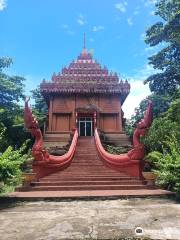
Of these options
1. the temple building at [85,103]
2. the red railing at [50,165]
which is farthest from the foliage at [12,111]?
the red railing at [50,165]

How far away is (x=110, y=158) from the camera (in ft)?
41.5

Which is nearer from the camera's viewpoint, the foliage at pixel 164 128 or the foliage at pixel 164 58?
the foliage at pixel 164 128

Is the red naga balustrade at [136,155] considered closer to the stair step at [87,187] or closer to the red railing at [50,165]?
the stair step at [87,187]

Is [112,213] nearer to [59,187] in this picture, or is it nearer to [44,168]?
[59,187]

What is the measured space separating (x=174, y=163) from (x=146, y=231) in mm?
3479

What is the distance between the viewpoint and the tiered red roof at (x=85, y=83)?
2198 cm

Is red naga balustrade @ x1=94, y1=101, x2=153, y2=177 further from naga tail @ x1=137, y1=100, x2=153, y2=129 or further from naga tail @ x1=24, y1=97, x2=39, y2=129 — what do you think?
naga tail @ x1=24, y1=97, x2=39, y2=129

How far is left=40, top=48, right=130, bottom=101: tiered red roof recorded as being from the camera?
72.1 ft

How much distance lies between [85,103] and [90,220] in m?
17.7

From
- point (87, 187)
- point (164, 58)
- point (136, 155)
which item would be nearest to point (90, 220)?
point (87, 187)

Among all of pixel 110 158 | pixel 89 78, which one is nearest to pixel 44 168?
Result: pixel 110 158

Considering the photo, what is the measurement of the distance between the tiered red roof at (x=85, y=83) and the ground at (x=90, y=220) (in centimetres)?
1574

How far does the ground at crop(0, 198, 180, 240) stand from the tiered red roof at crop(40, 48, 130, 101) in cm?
1574

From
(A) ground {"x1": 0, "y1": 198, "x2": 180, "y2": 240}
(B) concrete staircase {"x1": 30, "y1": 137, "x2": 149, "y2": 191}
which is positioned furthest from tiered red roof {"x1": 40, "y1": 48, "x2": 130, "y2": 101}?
(A) ground {"x1": 0, "y1": 198, "x2": 180, "y2": 240}
